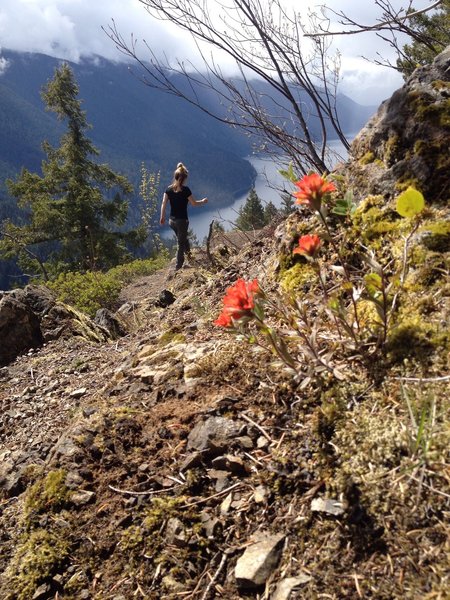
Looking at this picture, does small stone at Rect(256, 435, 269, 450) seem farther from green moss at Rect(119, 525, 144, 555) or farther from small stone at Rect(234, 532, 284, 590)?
green moss at Rect(119, 525, 144, 555)

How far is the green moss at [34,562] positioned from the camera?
1479mm

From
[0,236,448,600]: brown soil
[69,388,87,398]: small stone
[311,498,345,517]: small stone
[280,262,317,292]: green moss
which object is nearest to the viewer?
[0,236,448,600]: brown soil

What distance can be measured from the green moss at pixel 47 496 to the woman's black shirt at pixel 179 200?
762cm

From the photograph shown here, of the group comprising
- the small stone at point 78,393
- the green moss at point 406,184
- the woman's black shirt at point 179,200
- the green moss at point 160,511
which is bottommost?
the green moss at point 160,511

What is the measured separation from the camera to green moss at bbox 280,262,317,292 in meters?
2.38

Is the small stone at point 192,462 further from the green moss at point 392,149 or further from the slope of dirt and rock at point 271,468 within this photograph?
the green moss at point 392,149

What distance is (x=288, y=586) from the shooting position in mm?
1156

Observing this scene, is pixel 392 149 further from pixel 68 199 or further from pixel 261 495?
pixel 68 199

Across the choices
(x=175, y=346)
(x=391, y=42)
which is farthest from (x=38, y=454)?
(x=391, y=42)

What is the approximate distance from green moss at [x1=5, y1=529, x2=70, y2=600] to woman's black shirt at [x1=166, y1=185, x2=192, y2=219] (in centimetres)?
789

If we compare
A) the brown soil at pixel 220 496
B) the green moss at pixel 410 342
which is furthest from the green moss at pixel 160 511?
the green moss at pixel 410 342

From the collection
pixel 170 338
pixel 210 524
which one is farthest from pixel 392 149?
pixel 210 524

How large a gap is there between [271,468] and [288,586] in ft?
1.27

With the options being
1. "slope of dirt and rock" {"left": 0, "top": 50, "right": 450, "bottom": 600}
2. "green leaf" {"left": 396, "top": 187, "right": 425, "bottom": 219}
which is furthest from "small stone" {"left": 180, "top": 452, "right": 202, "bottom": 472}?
"green leaf" {"left": 396, "top": 187, "right": 425, "bottom": 219}
